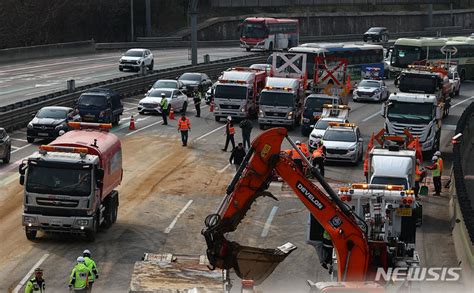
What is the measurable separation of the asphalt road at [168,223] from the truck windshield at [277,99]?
4.23 m

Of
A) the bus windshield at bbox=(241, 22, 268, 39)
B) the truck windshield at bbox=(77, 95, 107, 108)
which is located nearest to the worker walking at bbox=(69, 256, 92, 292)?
the truck windshield at bbox=(77, 95, 107, 108)

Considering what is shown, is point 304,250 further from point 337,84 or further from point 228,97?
point 337,84

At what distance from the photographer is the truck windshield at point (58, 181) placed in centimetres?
3077

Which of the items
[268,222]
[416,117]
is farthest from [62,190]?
[416,117]

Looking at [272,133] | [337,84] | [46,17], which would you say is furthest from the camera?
[46,17]

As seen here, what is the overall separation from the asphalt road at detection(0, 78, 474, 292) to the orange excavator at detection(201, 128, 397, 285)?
15.8 feet

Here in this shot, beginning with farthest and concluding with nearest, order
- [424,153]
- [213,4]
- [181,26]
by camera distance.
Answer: [181,26] → [213,4] → [424,153]

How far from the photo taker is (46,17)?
103562 mm

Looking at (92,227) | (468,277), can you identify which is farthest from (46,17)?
(468,277)

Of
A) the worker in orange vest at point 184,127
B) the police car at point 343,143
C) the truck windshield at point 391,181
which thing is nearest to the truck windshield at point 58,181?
the truck windshield at point 391,181

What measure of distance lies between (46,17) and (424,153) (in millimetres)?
63393

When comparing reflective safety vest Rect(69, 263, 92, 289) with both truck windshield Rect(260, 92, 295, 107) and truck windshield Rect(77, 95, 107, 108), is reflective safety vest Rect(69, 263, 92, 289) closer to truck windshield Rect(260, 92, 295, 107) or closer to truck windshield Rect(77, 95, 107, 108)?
truck windshield Rect(77, 95, 107, 108)

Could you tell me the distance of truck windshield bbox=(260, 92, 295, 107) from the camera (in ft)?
175

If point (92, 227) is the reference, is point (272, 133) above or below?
above
